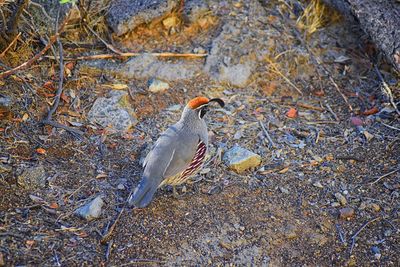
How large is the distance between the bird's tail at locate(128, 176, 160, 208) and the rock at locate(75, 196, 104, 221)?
0.26 m

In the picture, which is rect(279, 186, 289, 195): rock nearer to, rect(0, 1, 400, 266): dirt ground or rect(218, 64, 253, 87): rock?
rect(0, 1, 400, 266): dirt ground

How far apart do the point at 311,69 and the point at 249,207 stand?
2.23 m

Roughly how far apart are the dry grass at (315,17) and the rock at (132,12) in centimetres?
158

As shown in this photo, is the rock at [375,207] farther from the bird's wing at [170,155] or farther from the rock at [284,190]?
the bird's wing at [170,155]

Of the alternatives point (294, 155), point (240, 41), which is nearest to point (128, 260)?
point (294, 155)

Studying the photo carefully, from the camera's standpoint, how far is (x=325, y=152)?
550cm

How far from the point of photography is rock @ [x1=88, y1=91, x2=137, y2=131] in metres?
5.55

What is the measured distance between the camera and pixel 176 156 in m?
4.81

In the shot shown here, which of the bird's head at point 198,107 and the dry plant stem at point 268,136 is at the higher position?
the bird's head at point 198,107

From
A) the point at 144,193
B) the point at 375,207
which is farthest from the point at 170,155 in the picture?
the point at 375,207

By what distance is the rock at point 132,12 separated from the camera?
242 inches

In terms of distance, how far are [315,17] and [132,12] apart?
2.13m

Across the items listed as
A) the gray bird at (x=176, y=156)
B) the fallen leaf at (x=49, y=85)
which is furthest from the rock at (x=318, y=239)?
the fallen leaf at (x=49, y=85)

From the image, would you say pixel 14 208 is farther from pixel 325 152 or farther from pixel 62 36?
pixel 325 152
